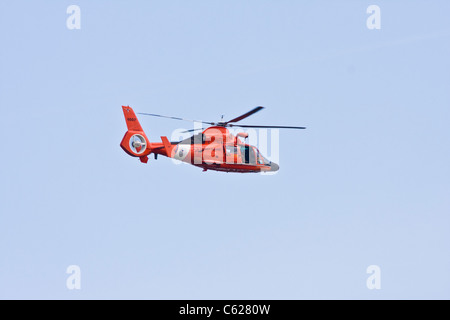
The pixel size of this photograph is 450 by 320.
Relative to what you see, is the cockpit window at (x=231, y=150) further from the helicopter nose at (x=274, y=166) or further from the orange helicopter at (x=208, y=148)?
the helicopter nose at (x=274, y=166)

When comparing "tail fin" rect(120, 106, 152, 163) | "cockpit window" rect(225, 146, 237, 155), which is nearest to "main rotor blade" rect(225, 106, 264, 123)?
"cockpit window" rect(225, 146, 237, 155)

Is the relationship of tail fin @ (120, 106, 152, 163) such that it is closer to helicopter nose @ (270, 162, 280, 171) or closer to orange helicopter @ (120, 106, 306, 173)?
orange helicopter @ (120, 106, 306, 173)

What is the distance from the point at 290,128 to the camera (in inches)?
3752

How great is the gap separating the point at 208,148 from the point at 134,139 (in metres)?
4.88

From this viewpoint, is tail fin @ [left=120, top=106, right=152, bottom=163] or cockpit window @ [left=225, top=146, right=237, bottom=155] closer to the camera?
tail fin @ [left=120, top=106, right=152, bottom=163]

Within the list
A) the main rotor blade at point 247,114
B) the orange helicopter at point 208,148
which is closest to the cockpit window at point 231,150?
the orange helicopter at point 208,148

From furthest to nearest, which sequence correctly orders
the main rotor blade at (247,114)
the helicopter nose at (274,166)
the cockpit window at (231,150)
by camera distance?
1. the helicopter nose at (274,166)
2. the cockpit window at (231,150)
3. the main rotor blade at (247,114)

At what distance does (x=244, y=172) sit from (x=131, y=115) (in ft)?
29.2

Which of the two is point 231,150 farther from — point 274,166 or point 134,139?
point 134,139

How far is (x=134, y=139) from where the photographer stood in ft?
313

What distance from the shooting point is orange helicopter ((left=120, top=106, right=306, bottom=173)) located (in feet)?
313

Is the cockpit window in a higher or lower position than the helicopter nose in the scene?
higher

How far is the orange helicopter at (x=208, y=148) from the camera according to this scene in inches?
3755
